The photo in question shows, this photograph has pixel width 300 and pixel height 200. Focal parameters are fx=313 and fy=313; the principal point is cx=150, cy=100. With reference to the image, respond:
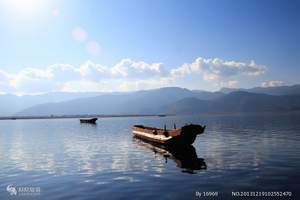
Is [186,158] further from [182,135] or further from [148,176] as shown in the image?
[148,176]

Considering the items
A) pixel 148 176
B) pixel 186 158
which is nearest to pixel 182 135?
pixel 186 158

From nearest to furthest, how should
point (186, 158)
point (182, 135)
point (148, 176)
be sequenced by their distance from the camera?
point (148, 176), point (186, 158), point (182, 135)

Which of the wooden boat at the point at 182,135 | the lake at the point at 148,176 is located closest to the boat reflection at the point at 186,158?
the lake at the point at 148,176

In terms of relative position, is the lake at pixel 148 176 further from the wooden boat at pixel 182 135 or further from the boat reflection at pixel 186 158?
the wooden boat at pixel 182 135

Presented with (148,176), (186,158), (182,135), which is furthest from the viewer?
(182,135)

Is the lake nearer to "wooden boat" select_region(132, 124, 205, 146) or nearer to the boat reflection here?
the boat reflection

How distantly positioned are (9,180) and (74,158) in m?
12.8

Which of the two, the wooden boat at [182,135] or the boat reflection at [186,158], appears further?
the wooden boat at [182,135]

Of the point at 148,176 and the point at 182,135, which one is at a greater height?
the point at 182,135

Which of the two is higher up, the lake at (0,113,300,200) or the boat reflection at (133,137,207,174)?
the lake at (0,113,300,200)

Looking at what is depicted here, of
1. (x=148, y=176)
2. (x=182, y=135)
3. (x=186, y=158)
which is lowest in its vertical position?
(x=186, y=158)

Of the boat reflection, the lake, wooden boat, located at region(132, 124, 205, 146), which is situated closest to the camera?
the lake

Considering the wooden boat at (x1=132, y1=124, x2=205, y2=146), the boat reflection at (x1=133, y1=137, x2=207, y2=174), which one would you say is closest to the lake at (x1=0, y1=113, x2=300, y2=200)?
the boat reflection at (x1=133, y1=137, x2=207, y2=174)

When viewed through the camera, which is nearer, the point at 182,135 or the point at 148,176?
the point at 148,176
